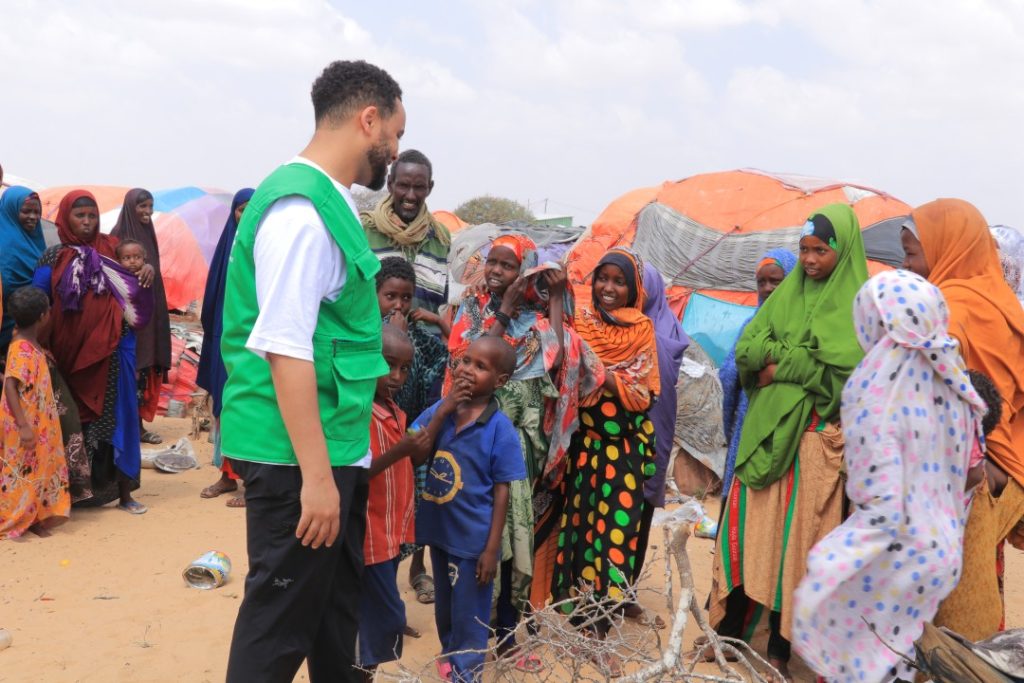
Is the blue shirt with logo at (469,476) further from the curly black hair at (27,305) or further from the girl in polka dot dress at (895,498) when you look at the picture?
the curly black hair at (27,305)

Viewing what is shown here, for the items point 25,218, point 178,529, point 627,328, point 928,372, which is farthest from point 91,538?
point 928,372

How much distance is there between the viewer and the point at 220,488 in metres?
6.60

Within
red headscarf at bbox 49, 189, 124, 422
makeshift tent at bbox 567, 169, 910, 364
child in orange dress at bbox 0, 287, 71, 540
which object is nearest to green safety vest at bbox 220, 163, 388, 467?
child in orange dress at bbox 0, 287, 71, 540

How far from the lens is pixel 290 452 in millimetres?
2330

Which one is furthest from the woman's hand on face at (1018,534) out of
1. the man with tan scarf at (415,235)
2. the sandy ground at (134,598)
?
the man with tan scarf at (415,235)

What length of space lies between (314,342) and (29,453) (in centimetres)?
386

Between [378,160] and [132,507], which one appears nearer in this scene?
[378,160]

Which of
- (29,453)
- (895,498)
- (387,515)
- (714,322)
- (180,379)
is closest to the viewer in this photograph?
(895,498)

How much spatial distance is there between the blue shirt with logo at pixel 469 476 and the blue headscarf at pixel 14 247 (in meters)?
3.58

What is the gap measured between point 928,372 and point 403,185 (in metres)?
2.76

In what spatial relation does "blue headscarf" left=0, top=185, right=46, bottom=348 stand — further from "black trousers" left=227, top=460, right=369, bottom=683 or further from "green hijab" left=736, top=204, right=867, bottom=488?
"green hijab" left=736, top=204, right=867, bottom=488

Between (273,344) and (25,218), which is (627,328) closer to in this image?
(273,344)

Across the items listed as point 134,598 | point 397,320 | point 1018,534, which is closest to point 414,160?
point 397,320

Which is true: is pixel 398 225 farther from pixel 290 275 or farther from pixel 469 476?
pixel 290 275
